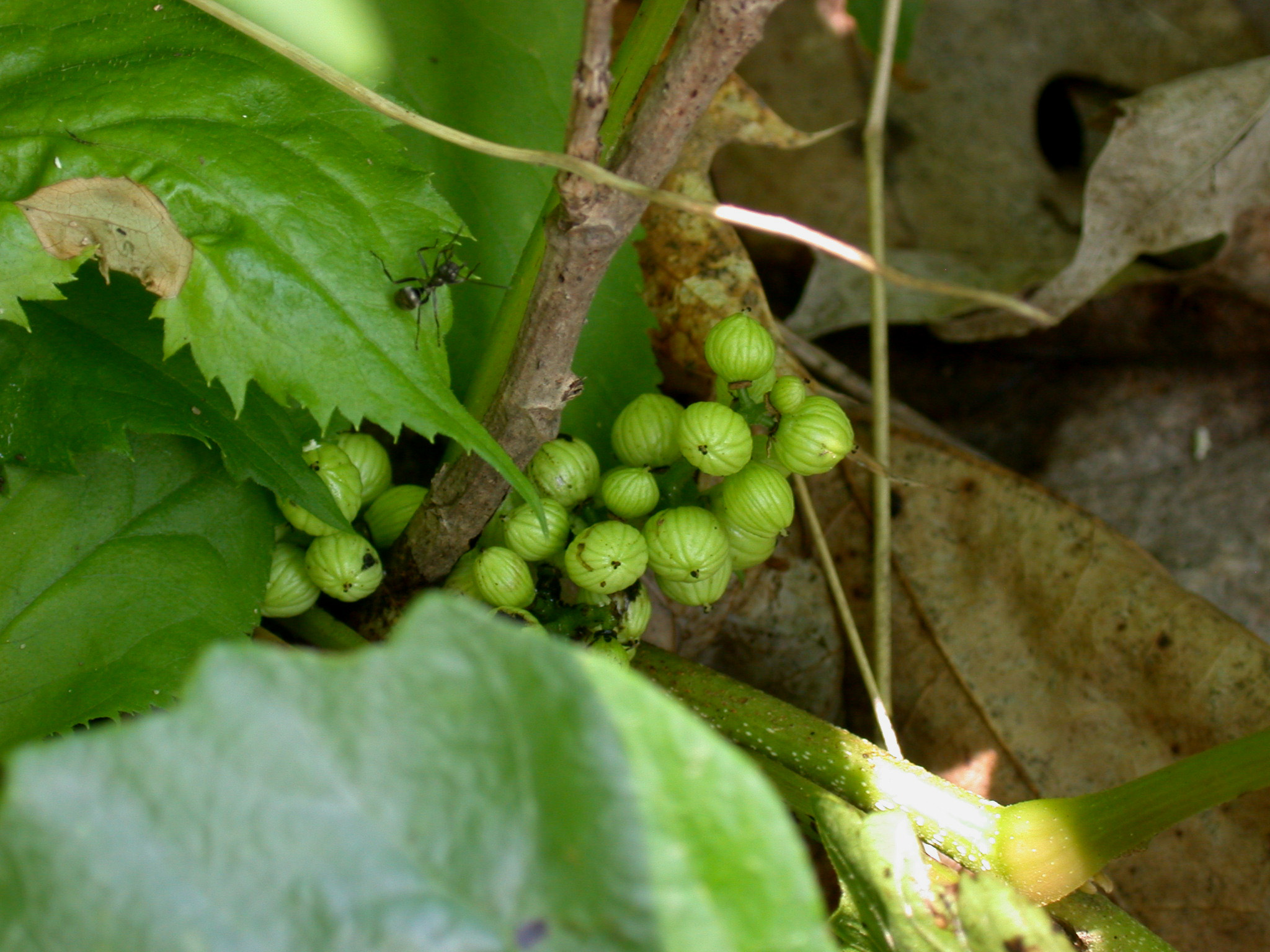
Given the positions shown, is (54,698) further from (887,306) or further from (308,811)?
(887,306)

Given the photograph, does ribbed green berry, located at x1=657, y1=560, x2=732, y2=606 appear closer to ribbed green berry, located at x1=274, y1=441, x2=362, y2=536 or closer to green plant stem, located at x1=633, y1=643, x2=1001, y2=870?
green plant stem, located at x1=633, y1=643, x2=1001, y2=870

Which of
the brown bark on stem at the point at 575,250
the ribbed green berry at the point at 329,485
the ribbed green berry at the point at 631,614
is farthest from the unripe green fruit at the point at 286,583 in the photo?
the ribbed green berry at the point at 631,614

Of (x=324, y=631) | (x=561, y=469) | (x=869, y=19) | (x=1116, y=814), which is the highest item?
(x=869, y=19)

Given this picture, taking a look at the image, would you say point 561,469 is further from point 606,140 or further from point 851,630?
point 851,630

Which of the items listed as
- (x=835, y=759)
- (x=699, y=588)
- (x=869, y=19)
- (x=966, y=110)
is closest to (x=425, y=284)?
(x=699, y=588)

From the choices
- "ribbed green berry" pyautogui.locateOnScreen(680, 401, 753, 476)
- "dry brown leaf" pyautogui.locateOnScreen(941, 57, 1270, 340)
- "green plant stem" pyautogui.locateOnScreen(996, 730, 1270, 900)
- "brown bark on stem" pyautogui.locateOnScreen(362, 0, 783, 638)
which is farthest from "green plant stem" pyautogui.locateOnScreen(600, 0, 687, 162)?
"dry brown leaf" pyautogui.locateOnScreen(941, 57, 1270, 340)

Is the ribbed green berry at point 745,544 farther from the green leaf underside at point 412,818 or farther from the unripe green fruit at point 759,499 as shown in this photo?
the green leaf underside at point 412,818
